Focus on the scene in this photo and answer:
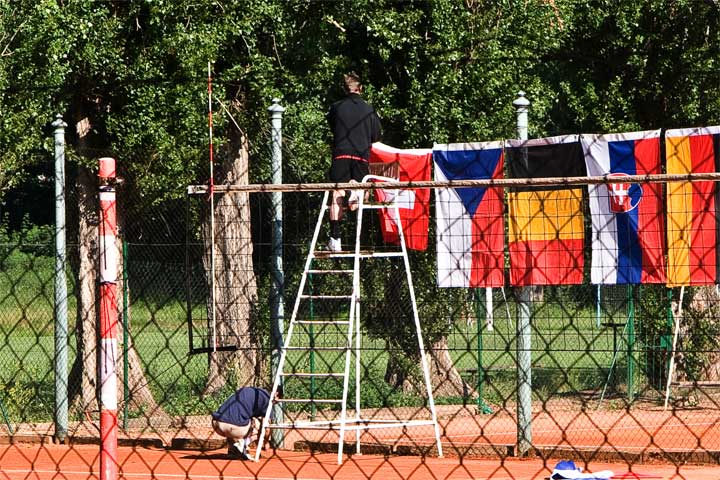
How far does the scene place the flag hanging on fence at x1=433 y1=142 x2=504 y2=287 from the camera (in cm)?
962

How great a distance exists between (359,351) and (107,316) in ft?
21.5

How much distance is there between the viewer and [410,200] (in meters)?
10.7

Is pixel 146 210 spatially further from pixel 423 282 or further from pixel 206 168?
pixel 423 282

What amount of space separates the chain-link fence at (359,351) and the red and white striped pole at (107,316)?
469 cm

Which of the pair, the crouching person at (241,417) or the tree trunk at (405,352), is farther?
the tree trunk at (405,352)

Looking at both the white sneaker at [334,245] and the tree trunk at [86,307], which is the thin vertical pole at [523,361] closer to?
the white sneaker at [334,245]

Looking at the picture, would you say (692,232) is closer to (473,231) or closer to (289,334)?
(473,231)

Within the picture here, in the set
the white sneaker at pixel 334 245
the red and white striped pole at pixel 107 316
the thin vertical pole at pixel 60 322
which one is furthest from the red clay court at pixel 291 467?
the red and white striped pole at pixel 107 316

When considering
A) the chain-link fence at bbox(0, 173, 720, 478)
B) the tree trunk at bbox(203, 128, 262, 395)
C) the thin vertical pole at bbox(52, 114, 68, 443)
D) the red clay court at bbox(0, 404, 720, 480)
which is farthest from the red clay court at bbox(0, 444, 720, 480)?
the tree trunk at bbox(203, 128, 262, 395)

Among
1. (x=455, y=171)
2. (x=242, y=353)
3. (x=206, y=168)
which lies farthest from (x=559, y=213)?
(x=206, y=168)

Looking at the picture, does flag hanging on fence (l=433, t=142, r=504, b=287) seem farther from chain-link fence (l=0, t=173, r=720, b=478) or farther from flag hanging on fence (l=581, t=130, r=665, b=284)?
flag hanging on fence (l=581, t=130, r=665, b=284)

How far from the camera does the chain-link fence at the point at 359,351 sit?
1067 centimetres

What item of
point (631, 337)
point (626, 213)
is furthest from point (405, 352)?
point (626, 213)

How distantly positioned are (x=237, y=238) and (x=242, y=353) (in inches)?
56.7
